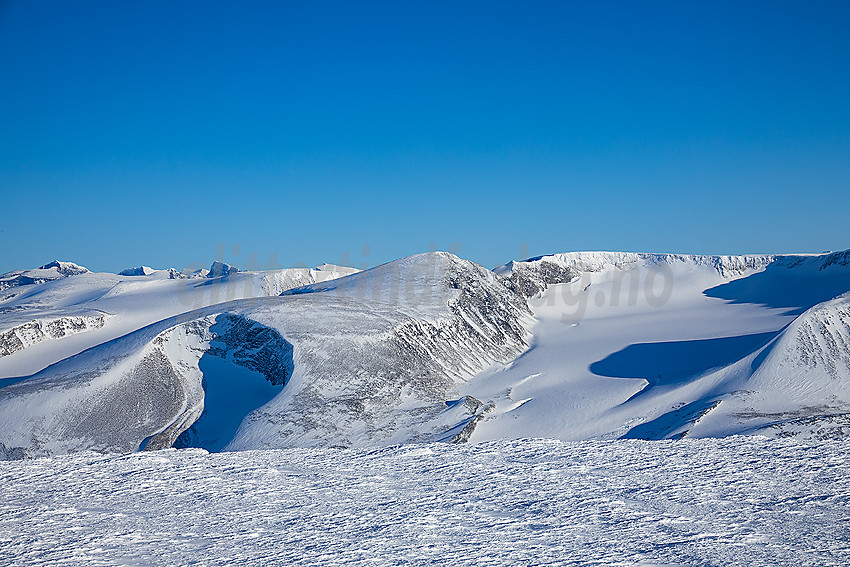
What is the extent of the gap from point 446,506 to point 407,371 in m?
44.8

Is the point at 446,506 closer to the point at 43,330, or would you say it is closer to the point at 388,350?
the point at 388,350

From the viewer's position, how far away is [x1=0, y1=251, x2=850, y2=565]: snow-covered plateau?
8141mm

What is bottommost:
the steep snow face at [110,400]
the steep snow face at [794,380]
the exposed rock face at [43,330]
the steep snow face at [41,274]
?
the steep snow face at [794,380]

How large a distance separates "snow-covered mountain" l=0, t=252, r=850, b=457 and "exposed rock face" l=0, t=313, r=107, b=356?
0.16m

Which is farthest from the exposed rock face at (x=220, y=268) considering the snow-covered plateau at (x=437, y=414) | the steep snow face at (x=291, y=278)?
the steep snow face at (x=291, y=278)

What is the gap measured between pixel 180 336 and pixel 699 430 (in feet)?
136

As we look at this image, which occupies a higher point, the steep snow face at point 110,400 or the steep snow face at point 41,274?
the steep snow face at point 41,274

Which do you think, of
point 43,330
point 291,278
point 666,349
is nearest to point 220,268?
point 291,278

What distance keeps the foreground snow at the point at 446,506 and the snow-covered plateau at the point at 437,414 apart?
5 cm

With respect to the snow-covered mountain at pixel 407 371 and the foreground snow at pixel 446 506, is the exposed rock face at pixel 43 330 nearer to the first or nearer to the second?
the snow-covered mountain at pixel 407 371

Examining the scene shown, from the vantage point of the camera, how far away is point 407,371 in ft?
176

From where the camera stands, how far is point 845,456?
1069 centimetres

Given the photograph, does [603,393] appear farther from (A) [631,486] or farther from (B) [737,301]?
(B) [737,301]

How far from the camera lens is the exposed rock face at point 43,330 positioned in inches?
2525
